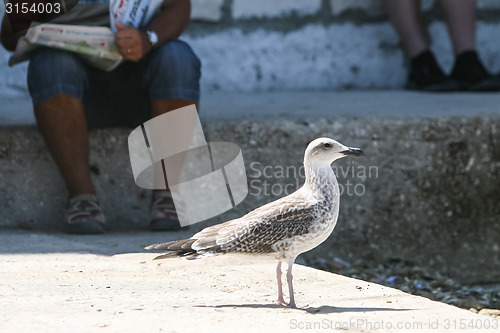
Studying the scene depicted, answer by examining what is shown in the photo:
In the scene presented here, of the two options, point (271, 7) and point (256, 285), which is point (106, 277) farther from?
point (271, 7)

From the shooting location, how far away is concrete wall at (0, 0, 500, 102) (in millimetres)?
5406

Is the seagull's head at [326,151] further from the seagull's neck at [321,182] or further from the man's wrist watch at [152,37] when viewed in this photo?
the man's wrist watch at [152,37]

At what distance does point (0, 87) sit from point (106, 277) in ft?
8.30

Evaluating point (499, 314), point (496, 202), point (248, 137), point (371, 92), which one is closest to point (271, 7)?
point (371, 92)

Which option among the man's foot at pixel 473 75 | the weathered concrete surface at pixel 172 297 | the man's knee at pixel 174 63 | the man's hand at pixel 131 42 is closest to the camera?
the weathered concrete surface at pixel 172 297

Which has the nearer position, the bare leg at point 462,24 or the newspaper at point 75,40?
the newspaper at point 75,40

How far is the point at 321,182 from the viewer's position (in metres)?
2.88

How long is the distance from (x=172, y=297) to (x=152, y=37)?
1463 millimetres

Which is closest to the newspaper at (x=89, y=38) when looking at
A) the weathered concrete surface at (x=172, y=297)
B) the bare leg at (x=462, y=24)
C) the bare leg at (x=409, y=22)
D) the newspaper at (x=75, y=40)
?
the newspaper at (x=75, y=40)

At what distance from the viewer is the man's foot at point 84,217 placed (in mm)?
3863

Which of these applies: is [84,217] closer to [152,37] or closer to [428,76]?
[152,37]

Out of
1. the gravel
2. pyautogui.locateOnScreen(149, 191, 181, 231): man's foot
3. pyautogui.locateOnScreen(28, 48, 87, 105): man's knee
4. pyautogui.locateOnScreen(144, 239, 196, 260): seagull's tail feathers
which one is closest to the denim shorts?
pyautogui.locateOnScreen(28, 48, 87, 105): man's knee

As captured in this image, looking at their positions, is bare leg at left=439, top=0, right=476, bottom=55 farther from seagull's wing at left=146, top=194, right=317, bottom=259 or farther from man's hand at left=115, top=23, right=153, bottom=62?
seagull's wing at left=146, top=194, right=317, bottom=259

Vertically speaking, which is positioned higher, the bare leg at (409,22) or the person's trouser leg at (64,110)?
the bare leg at (409,22)
